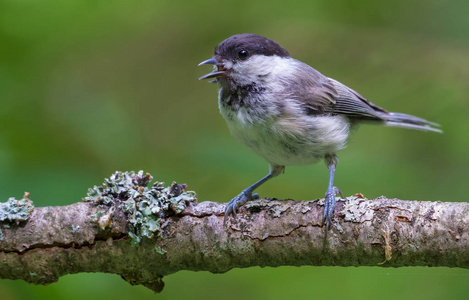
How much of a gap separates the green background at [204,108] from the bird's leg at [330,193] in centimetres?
6

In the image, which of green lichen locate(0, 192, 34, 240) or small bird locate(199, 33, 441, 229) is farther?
small bird locate(199, 33, 441, 229)

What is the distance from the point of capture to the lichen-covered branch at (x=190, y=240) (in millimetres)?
1889

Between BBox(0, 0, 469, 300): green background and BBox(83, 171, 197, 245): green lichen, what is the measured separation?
28 cm

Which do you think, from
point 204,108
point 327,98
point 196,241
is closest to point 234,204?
point 196,241

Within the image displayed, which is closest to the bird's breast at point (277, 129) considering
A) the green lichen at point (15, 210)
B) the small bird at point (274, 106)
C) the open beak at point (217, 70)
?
the small bird at point (274, 106)

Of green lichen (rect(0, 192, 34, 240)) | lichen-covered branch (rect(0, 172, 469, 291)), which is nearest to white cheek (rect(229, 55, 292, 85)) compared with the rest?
lichen-covered branch (rect(0, 172, 469, 291))

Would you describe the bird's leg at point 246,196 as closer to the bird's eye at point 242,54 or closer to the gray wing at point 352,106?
the gray wing at point 352,106

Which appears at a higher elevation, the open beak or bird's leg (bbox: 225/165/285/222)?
the open beak

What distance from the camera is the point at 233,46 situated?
100 inches

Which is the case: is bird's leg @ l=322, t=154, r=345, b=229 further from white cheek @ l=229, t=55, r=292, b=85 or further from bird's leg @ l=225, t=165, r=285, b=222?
white cheek @ l=229, t=55, r=292, b=85

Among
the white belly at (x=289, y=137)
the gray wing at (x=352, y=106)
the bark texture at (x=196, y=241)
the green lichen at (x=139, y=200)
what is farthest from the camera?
the gray wing at (x=352, y=106)

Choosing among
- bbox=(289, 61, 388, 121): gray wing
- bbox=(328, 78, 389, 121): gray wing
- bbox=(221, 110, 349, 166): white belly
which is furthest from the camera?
bbox=(328, 78, 389, 121): gray wing

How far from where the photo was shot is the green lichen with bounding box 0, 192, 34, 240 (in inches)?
80.0

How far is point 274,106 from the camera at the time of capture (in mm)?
2402
